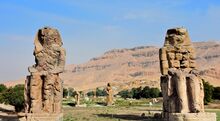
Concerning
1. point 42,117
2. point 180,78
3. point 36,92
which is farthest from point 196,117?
point 36,92

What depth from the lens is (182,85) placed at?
13.1 meters

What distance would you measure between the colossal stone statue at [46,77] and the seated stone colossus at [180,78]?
3817 millimetres

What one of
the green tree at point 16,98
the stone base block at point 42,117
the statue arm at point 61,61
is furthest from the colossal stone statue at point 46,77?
the green tree at point 16,98

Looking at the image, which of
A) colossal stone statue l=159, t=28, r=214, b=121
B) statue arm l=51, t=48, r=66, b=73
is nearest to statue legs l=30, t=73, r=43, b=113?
statue arm l=51, t=48, r=66, b=73

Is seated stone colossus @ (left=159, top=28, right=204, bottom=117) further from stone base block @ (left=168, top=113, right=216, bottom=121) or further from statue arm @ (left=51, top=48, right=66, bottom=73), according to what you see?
statue arm @ (left=51, top=48, right=66, bottom=73)

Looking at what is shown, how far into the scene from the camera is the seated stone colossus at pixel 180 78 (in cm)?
1314

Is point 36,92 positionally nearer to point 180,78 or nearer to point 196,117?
point 180,78

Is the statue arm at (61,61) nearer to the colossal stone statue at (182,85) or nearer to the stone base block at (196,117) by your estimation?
the colossal stone statue at (182,85)

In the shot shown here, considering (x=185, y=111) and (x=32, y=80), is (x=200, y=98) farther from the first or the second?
(x=32, y=80)

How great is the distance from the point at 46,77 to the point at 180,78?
15.2 ft

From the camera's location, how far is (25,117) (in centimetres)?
1360

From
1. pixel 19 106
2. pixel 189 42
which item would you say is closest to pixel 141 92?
pixel 19 106

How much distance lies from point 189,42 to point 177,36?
22.5 inches

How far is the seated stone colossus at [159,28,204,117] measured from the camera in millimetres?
13141
